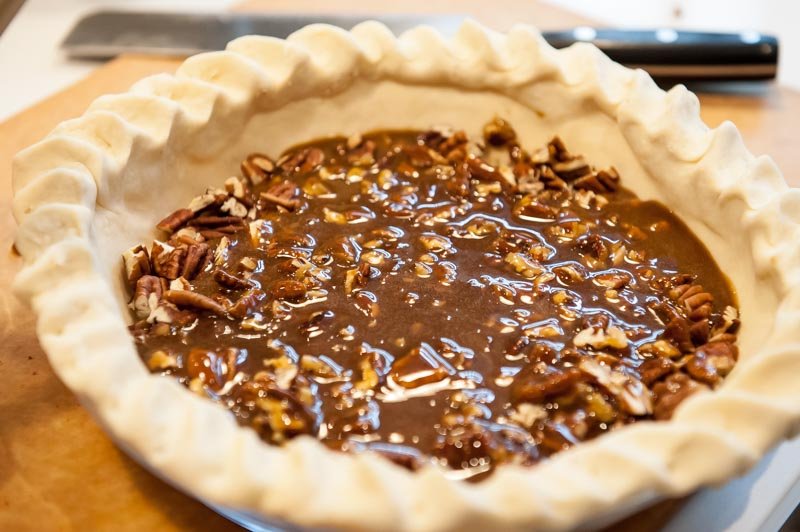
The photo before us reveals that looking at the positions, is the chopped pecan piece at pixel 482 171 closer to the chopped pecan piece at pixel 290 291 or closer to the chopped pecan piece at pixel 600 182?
the chopped pecan piece at pixel 600 182

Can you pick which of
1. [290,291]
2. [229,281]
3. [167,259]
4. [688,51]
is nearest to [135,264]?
[167,259]

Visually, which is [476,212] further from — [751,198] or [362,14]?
[362,14]

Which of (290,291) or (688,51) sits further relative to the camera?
(688,51)

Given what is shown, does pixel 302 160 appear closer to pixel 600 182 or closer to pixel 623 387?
pixel 600 182

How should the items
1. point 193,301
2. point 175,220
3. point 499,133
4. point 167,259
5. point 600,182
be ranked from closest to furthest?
point 193,301
point 167,259
point 175,220
point 600,182
point 499,133

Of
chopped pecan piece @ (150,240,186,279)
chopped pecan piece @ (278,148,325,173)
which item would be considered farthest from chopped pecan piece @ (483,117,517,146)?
chopped pecan piece @ (150,240,186,279)

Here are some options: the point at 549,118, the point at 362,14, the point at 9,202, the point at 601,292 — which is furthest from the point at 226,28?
the point at 601,292
